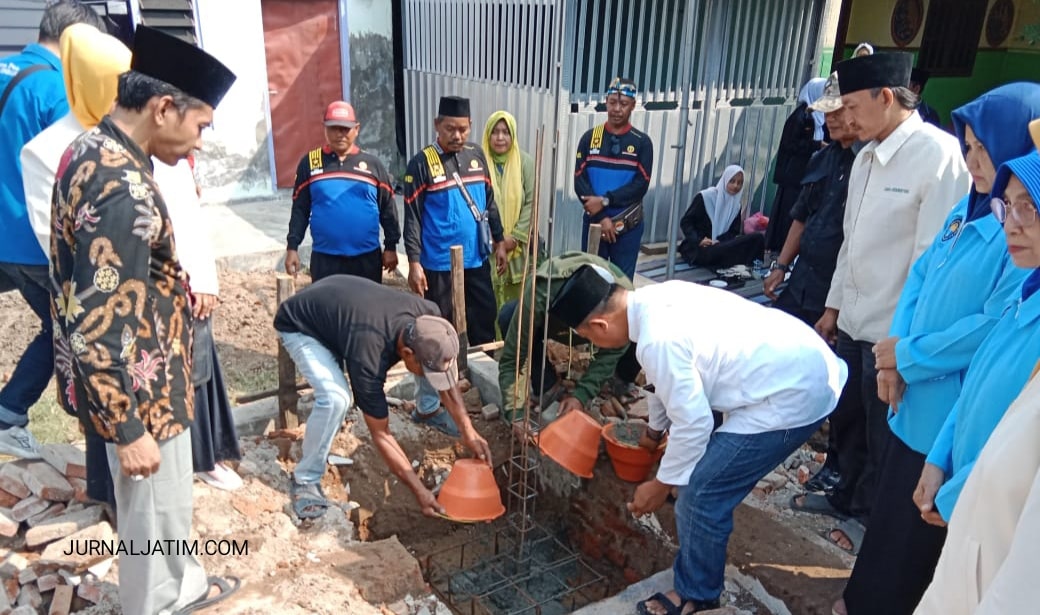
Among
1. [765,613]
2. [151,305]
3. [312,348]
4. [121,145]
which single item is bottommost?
[765,613]

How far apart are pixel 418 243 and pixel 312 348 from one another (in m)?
1.58

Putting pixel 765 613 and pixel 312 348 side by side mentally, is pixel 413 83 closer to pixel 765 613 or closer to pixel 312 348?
pixel 312 348

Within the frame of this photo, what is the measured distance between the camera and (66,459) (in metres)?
→ 3.79

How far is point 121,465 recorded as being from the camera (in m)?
2.31

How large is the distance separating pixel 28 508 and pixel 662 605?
285 centimetres

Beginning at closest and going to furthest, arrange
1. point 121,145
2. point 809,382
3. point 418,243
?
point 121,145
point 809,382
point 418,243

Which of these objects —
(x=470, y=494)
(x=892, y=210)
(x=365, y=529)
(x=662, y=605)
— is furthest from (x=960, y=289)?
(x=365, y=529)

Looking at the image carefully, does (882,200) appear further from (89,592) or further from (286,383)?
(89,592)

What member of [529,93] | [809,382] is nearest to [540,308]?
[809,382]

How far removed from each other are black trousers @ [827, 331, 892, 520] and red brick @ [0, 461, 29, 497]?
384cm

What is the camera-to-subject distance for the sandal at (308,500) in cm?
370

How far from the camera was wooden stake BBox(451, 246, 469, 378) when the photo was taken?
15.6 ft

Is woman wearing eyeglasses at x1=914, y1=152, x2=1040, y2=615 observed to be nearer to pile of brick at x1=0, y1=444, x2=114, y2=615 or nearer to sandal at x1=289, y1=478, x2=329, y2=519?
sandal at x1=289, y1=478, x2=329, y2=519

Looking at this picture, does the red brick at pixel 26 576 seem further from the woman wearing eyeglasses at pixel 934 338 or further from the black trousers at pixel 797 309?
the black trousers at pixel 797 309
